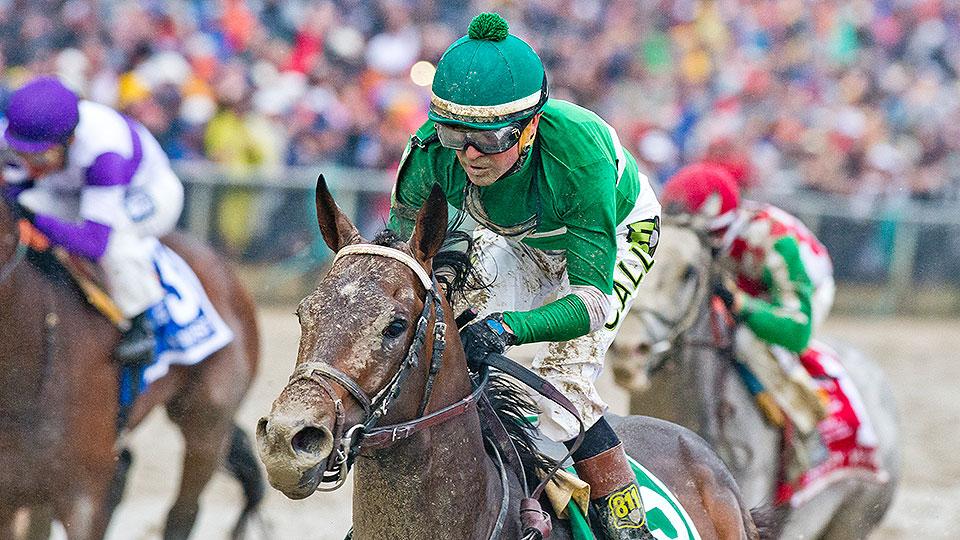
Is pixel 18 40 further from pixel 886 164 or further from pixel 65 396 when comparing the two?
pixel 886 164

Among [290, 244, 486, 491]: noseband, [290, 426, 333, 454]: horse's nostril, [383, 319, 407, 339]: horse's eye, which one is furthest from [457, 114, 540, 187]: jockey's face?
[290, 426, 333, 454]: horse's nostril

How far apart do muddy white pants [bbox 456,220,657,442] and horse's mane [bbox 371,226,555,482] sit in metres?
0.05

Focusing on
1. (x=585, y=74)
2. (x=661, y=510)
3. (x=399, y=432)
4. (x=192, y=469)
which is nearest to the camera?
(x=399, y=432)

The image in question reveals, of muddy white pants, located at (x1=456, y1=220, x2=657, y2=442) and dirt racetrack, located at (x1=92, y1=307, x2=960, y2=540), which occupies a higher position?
muddy white pants, located at (x1=456, y1=220, x2=657, y2=442)

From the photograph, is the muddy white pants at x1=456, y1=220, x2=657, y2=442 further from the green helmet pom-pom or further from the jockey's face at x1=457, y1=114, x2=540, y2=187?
the green helmet pom-pom

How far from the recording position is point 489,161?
138 inches

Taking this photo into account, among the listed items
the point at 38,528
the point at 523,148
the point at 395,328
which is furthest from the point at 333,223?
the point at 38,528

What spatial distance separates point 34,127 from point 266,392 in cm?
468

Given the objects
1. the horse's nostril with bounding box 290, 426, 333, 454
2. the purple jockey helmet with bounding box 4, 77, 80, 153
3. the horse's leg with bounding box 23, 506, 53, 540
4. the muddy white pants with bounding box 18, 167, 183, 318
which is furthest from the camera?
the horse's leg with bounding box 23, 506, 53, 540

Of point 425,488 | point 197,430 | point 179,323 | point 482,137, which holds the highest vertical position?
point 482,137

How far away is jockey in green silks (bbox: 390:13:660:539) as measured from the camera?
11.3 ft

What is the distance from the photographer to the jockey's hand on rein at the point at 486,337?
133 inches

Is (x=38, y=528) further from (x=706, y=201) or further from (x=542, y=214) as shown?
(x=542, y=214)

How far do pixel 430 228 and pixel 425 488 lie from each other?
64 centimetres
